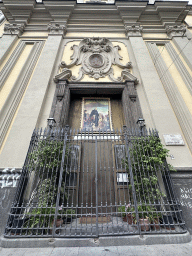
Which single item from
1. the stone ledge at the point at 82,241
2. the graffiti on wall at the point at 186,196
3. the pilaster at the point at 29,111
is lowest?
the stone ledge at the point at 82,241

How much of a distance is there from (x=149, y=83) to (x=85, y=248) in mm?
6308

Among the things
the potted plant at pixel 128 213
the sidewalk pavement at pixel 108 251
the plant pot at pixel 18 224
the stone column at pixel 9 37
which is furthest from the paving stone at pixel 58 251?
the stone column at pixel 9 37

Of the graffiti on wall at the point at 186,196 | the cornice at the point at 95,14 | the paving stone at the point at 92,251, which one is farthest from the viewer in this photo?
the cornice at the point at 95,14

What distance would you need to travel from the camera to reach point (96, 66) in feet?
23.7

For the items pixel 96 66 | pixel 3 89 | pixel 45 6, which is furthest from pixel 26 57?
pixel 45 6

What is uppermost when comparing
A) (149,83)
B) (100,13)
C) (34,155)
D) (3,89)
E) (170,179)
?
(100,13)

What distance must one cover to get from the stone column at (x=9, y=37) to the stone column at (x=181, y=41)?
360 inches

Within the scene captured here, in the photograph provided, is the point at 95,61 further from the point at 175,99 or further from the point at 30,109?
the point at 175,99

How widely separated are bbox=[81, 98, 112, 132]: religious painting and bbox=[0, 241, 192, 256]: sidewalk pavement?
12.6 ft

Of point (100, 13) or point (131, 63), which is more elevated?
point (100, 13)

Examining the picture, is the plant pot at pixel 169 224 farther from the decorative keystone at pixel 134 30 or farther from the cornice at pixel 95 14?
the cornice at pixel 95 14

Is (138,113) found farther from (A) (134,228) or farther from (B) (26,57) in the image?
(B) (26,57)

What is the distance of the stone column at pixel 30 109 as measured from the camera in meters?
4.43

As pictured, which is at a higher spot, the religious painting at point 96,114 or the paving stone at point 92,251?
the religious painting at point 96,114
